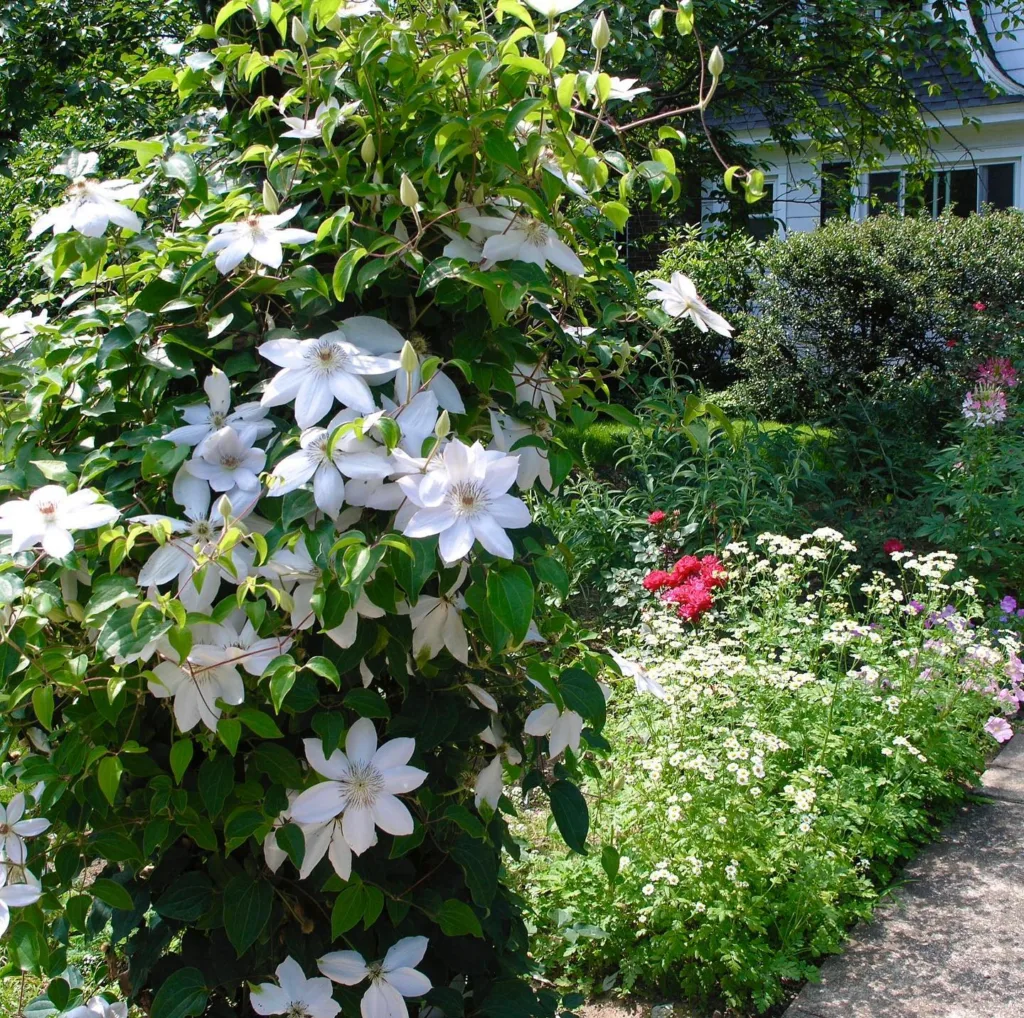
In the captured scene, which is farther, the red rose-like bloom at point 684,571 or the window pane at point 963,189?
the window pane at point 963,189

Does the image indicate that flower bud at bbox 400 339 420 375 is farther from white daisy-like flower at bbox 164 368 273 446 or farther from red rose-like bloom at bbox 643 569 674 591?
red rose-like bloom at bbox 643 569 674 591

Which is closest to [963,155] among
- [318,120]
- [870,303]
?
[870,303]

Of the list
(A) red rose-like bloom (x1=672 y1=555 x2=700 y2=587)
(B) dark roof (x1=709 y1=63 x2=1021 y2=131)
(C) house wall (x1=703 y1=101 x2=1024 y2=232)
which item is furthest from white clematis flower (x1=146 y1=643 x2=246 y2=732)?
(B) dark roof (x1=709 y1=63 x2=1021 y2=131)

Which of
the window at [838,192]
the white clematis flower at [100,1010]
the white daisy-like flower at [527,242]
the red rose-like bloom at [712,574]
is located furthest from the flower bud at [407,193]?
the window at [838,192]

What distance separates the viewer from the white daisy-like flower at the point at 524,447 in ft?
4.52

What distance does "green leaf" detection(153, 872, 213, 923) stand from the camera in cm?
137

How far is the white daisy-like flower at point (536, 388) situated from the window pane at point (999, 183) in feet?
39.8

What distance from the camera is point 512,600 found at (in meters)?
1.16

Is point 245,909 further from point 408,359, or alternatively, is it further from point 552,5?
point 552,5

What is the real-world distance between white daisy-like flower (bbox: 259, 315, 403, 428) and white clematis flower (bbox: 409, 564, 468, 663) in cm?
25

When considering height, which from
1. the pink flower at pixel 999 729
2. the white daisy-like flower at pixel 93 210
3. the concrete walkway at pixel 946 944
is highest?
the white daisy-like flower at pixel 93 210

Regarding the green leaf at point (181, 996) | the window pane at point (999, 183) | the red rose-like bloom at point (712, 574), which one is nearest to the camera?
the green leaf at point (181, 996)

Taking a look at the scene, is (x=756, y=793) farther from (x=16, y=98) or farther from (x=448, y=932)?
(x=16, y=98)

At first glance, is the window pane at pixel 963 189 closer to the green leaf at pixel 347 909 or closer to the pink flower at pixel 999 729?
the pink flower at pixel 999 729
